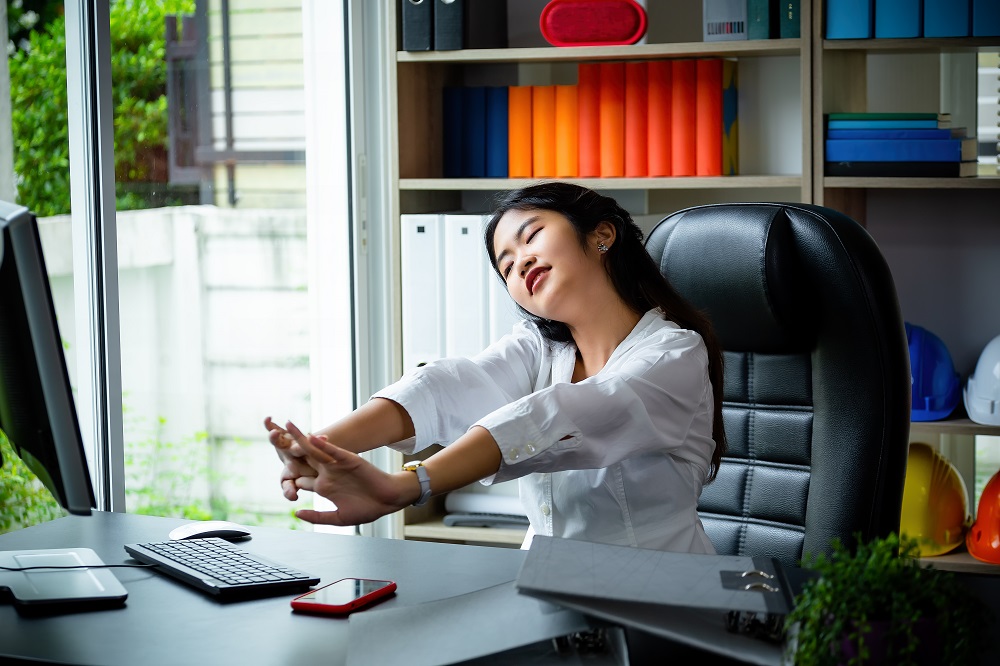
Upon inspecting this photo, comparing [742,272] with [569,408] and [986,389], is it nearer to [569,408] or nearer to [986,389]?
[569,408]

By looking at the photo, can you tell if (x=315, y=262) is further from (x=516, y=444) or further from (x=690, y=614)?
(x=690, y=614)

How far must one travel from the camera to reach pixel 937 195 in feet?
9.48

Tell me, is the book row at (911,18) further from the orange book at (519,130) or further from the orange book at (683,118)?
the orange book at (519,130)

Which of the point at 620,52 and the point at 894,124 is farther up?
the point at 620,52

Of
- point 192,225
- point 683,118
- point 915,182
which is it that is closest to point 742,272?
point 915,182

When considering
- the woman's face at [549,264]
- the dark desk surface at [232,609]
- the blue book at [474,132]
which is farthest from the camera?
the blue book at [474,132]

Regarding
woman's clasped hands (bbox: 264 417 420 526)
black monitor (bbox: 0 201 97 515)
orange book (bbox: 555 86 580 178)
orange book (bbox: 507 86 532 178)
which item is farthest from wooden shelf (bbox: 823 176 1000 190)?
black monitor (bbox: 0 201 97 515)

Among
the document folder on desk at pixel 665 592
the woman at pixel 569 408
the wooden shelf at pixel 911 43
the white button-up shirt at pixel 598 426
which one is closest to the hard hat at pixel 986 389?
the wooden shelf at pixel 911 43

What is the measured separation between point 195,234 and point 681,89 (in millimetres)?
1241

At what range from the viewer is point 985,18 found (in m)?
2.50

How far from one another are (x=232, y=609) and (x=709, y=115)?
192 cm

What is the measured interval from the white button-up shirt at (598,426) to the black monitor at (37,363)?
1.63 feet

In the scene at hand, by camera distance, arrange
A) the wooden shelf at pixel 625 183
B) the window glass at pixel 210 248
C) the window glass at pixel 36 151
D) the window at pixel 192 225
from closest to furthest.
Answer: the window glass at pixel 36 151 → the window at pixel 192 225 → the window glass at pixel 210 248 → the wooden shelf at pixel 625 183

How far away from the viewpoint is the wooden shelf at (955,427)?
256 centimetres
